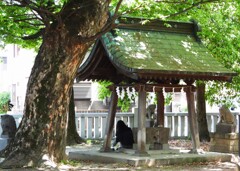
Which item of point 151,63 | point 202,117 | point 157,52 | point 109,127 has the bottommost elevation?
point 109,127

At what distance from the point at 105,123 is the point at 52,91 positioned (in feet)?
35.3

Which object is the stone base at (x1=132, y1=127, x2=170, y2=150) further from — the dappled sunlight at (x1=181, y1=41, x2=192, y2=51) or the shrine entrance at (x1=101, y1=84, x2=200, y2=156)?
the dappled sunlight at (x1=181, y1=41, x2=192, y2=51)

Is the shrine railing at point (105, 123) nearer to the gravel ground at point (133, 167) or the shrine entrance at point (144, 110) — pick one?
the shrine entrance at point (144, 110)

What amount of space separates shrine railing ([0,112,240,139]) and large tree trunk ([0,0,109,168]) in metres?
9.73

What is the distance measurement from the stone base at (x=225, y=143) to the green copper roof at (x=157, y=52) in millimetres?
3752

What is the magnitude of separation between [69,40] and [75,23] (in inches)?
19.3

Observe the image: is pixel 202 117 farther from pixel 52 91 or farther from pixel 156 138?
pixel 52 91

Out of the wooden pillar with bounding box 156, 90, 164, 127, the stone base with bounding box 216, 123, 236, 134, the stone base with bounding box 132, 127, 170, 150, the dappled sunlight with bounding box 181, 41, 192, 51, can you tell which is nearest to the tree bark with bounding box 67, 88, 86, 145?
the wooden pillar with bounding box 156, 90, 164, 127

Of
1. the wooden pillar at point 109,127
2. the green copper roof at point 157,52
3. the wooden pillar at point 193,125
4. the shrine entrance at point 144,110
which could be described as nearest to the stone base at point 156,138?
the shrine entrance at point 144,110

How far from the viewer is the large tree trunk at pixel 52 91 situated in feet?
39.5

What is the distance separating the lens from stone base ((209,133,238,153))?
18062 millimetres

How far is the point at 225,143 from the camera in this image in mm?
18297

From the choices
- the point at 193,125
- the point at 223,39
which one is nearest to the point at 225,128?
the point at 193,125

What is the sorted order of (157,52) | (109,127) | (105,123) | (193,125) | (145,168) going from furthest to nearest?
(105,123)
(109,127)
(193,125)
(157,52)
(145,168)
